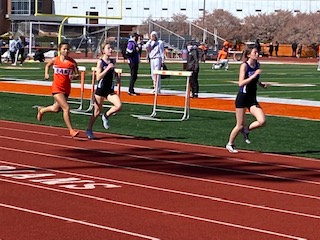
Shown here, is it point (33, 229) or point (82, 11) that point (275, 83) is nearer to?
point (82, 11)

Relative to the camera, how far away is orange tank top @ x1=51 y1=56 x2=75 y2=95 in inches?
643

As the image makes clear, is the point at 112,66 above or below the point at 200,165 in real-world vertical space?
above

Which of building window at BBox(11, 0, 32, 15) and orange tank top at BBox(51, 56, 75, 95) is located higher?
building window at BBox(11, 0, 32, 15)

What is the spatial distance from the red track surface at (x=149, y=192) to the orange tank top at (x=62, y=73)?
90cm

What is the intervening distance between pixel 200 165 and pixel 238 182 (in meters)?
1.63

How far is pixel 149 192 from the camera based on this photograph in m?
11.0

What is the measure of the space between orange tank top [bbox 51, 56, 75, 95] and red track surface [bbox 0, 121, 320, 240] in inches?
35.6

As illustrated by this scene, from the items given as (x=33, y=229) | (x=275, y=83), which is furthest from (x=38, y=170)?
(x=275, y=83)

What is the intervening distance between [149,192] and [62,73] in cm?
587

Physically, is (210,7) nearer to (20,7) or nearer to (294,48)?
(294,48)

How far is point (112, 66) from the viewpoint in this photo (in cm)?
1656

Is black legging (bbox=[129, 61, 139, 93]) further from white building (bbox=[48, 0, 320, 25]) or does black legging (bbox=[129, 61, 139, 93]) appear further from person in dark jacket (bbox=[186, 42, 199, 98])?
white building (bbox=[48, 0, 320, 25])

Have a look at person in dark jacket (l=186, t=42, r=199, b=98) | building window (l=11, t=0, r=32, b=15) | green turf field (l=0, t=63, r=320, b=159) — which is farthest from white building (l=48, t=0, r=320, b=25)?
green turf field (l=0, t=63, r=320, b=159)

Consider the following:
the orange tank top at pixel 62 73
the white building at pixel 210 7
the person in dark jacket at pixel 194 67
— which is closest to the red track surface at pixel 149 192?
the orange tank top at pixel 62 73
